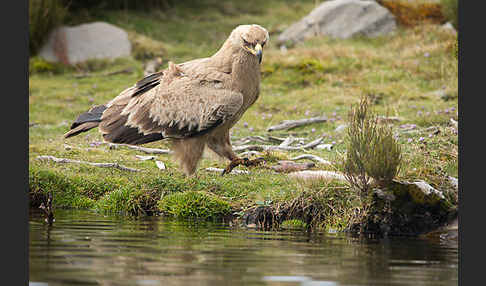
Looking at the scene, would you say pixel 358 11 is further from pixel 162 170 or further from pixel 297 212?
pixel 297 212

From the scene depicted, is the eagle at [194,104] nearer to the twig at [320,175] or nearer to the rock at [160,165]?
the rock at [160,165]

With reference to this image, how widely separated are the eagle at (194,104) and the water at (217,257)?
1691mm

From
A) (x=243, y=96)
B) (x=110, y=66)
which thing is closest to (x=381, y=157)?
(x=243, y=96)

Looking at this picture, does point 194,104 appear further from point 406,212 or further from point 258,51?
point 406,212

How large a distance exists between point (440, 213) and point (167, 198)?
3.51m

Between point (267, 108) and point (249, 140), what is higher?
point (267, 108)

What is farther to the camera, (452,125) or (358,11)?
(358,11)

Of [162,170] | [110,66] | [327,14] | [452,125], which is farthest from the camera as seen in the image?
[327,14]

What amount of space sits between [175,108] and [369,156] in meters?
2.93

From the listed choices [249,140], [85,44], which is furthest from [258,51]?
[85,44]

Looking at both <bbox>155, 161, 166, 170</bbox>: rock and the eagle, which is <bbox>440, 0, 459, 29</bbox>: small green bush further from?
the eagle

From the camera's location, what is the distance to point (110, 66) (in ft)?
67.1

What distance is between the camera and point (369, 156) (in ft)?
29.1

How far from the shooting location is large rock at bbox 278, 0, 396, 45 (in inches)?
843
